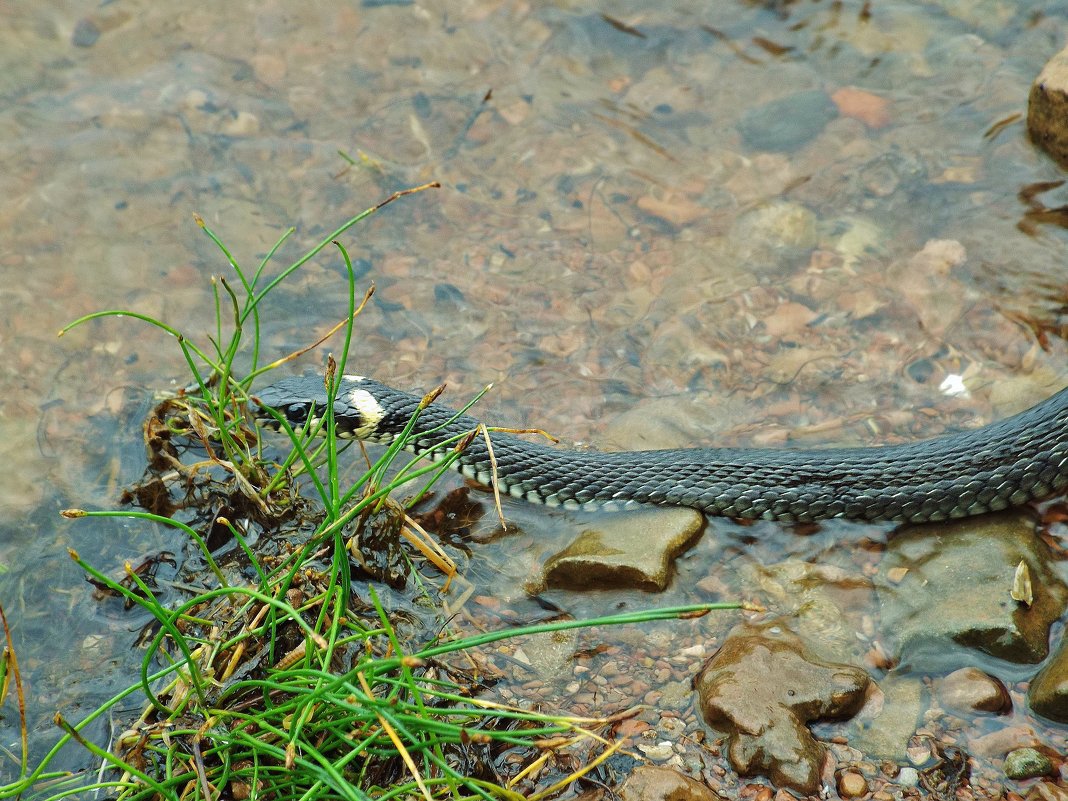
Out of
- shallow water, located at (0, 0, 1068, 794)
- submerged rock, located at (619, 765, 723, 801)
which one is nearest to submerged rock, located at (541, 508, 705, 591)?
shallow water, located at (0, 0, 1068, 794)

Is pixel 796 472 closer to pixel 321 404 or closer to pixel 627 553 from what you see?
pixel 627 553

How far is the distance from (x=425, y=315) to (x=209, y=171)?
6.64ft

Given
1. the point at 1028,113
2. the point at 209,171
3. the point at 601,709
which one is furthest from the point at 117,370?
the point at 1028,113

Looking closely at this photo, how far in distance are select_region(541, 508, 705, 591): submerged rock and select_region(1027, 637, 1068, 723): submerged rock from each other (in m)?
1.57

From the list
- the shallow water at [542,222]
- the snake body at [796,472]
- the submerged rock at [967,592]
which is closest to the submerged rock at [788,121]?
the shallow water at [542,222]

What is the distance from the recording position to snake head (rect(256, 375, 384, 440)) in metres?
5.21

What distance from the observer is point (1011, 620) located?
4.09m

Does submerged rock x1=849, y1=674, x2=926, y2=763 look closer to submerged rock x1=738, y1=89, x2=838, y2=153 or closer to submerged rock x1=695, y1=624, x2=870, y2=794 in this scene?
submerged rock x1=695, y1=624, x2=870, y2=794

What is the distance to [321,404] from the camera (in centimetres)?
520

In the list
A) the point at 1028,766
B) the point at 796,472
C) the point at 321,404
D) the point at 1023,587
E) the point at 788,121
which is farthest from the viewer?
the point at 788,121

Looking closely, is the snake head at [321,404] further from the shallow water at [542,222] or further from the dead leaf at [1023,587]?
the dead leaf at [1023,587]

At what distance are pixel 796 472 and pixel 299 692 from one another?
277 cm

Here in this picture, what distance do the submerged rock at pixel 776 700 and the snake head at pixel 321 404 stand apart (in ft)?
7.41

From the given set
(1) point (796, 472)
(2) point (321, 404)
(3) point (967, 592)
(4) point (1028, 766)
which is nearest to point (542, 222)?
(2) point (321, 404)
